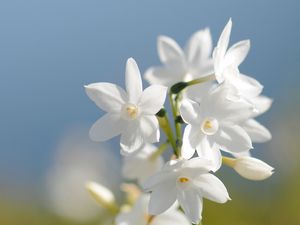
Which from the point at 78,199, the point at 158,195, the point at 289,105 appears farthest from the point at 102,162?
the point at 158,195

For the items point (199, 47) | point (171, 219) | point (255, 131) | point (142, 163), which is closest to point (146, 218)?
point (171, 219)

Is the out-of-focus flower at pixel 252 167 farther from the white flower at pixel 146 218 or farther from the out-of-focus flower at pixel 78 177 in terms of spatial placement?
the out-of-focus flower at pixel 78 177

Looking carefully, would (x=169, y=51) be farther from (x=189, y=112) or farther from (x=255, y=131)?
(x=189, y=112)

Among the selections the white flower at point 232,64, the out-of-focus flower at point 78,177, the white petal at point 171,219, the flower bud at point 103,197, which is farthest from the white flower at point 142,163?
the out-of-focus flower at point 78,177

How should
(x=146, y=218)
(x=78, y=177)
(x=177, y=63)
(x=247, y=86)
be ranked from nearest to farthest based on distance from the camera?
(x=247, y=86)
(x=146, y=218)
(x=177, y=63)
(x=78, y=177)

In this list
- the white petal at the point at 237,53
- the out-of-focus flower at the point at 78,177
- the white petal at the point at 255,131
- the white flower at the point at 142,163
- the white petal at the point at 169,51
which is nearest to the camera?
the white petal at the point at 237,53
